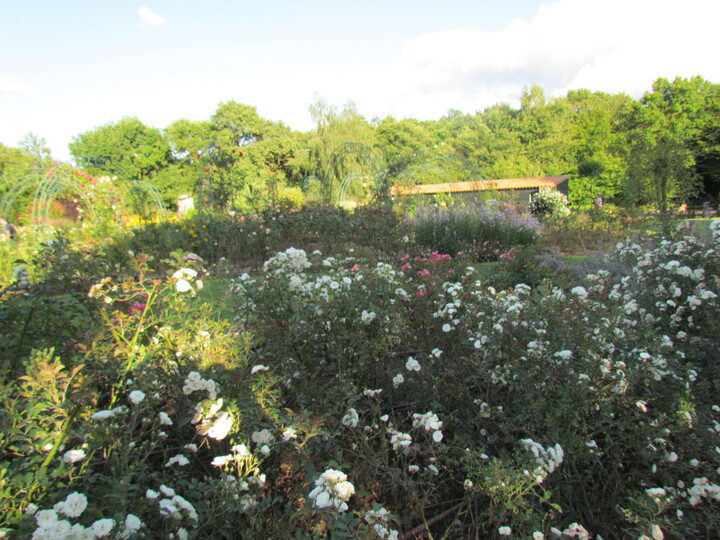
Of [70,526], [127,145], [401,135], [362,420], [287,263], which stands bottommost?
[362,420]

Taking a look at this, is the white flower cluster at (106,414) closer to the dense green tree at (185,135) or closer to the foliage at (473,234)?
the foliage at (473,234)

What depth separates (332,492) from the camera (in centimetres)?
102

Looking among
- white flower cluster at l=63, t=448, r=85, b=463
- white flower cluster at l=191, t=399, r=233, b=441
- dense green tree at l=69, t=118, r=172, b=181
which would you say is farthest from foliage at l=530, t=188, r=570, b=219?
dense green tree at l=69, t=118, r=172, b=181

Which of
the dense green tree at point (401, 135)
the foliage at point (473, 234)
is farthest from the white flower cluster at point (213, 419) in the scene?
the dense green tree at point (401, 135)

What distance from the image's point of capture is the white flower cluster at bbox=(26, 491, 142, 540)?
784 millimetres

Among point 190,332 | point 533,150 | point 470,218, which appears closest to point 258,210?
point 470,218

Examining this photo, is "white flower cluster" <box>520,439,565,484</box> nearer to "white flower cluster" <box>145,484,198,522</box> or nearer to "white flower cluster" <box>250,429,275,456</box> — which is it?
"white flower cluster" <box>250,429,275,456</box>

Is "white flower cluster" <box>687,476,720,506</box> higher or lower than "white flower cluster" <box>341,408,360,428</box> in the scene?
lower

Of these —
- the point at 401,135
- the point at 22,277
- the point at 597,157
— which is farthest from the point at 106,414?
the point at 401,135

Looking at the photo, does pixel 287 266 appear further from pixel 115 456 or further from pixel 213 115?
pixel 213 115

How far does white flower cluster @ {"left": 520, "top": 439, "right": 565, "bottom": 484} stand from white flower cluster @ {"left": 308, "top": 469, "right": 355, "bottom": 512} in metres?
0.60

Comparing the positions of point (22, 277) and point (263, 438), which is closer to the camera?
point (263, 438)

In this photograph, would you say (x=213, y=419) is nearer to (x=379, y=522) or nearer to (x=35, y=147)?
(x=379, y=522)

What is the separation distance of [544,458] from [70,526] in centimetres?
128
